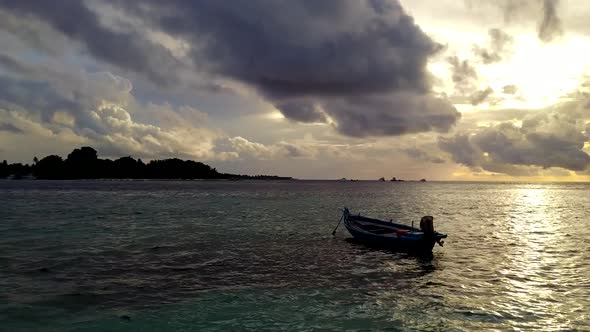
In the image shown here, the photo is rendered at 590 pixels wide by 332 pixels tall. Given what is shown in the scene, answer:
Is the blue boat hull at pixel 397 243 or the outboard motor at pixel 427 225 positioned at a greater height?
the outboard motor at pixel 427 225

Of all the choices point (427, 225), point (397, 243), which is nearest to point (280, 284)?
point (397, 243)

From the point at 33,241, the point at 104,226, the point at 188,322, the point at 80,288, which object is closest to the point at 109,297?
the point at 80,288

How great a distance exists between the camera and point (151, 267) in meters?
24.8

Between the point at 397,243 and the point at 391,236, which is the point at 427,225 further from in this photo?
the point at 391,236

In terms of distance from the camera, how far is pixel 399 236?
3212cm

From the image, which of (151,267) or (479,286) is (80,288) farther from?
(479,286)

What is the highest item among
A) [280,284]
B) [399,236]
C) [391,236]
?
[399,236]

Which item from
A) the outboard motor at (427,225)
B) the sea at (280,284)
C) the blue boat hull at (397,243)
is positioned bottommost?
the sea at (280,284)

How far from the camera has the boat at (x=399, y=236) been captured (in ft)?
100

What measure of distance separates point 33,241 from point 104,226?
11.1 metres

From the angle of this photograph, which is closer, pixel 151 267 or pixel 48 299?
pixel 48 299

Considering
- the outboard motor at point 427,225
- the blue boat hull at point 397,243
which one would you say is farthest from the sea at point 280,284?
the outboard motor at point 427,225

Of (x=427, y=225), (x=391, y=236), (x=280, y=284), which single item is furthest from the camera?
(x=391, y=236)

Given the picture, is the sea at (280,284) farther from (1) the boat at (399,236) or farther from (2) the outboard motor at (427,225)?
(2) the outboard motor at (427,225)
